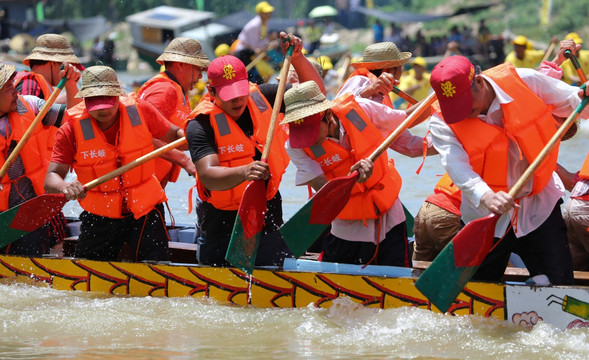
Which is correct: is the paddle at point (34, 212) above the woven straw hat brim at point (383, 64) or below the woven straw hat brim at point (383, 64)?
below

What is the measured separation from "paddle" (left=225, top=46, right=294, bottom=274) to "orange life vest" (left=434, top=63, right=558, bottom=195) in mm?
1152

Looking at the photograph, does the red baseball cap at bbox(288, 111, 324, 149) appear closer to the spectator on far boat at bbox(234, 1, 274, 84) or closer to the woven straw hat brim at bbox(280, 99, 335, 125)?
the woven straw hat brim at bbox(280, 99, 335, 125)

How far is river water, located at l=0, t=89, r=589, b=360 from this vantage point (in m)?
4.66

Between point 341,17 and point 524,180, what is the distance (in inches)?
1331

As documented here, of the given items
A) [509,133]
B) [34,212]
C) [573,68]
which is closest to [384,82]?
[509,133]

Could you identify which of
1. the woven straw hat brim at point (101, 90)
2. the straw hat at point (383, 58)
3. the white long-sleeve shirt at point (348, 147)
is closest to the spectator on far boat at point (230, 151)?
the white long-sleeve shirt at point (348, 147)

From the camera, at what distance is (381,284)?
4980 millimetres

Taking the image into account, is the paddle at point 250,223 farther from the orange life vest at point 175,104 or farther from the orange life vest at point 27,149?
the orange life vest at point 27,149

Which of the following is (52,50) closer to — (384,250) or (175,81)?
(175,81)

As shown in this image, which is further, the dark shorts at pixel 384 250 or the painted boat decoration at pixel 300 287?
the dark shorts at pixel 384 250

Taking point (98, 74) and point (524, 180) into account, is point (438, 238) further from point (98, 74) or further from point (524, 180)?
point (98, 74)

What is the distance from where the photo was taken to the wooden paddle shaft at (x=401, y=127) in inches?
194

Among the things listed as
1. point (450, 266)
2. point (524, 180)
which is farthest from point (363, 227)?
point (524, 180)

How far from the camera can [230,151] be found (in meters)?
5.32
